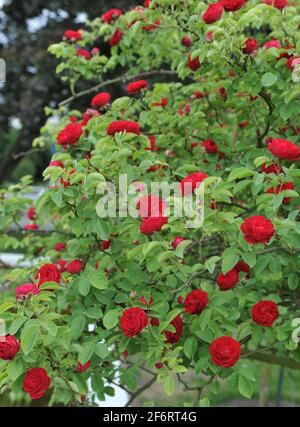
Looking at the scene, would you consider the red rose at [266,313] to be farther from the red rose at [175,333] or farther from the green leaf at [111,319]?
the green leaf at [111,319]

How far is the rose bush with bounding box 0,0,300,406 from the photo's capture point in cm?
153

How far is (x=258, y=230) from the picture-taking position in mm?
1437

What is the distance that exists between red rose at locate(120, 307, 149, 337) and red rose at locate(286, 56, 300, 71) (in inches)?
39.8

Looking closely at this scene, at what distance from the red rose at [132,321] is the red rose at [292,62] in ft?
3.32

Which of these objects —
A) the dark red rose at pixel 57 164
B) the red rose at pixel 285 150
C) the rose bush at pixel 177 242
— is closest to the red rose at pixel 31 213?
the rose bush at pixel 177 242

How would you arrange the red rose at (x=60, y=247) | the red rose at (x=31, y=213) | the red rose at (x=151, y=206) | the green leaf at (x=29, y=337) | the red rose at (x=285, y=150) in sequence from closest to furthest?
the green leaf at (x=29, y=337), the red rose at (x=151, y=206), the red rose at (x=285, y=150), the red rose at (x=60, y=247), the red rose at (x=31, y=213)

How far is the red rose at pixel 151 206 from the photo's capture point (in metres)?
1.51

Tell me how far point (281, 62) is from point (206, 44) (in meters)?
0.30

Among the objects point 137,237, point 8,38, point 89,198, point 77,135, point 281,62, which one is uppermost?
point 281,62

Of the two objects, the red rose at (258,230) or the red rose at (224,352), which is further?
the red rose at (224,352)

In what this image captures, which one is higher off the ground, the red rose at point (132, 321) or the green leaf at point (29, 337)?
the green leaf at point (29, 337)
